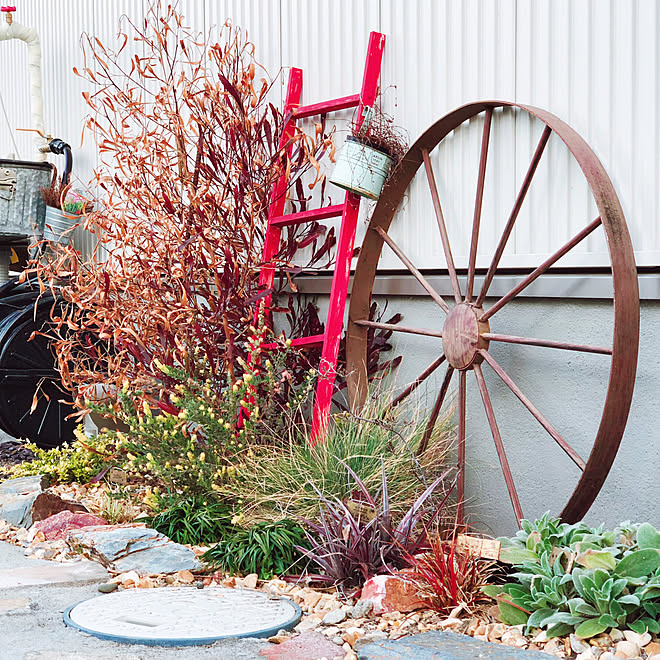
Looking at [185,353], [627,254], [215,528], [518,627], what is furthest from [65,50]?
[518,627]

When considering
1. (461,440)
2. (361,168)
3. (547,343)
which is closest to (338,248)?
(361,168)

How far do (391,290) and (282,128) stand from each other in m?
1.17

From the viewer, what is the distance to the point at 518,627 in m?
2.62

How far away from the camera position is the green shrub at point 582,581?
2400 millimetres

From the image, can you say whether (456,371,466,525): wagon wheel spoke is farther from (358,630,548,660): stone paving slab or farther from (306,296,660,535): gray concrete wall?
(358,630,548,660): stone paving slab

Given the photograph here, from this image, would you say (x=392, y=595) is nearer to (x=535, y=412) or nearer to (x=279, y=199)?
(x=535, y=412)

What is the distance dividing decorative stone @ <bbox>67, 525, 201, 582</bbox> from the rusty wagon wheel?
1.17 metres

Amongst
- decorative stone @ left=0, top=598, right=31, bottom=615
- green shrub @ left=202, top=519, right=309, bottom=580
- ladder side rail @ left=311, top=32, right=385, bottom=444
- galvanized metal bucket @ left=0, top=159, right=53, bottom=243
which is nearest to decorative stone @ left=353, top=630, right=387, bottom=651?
green shrub @ left=202, top=519, right=309, bottom=580

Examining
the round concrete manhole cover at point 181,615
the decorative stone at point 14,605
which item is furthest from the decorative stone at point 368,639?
the decorative stone at point 14,605

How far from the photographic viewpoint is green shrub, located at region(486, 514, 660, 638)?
7.88ft

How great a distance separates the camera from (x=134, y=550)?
3525mm

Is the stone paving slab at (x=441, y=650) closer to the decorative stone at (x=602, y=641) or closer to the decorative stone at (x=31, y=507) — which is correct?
the decorative stone at (x=602, y=641)

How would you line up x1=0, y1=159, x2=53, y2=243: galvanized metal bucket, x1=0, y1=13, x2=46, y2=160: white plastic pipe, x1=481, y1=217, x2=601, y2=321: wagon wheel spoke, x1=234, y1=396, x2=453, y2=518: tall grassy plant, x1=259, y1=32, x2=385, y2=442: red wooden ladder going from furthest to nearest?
x1=0, y1=13, x2=46, y2=160: white plastic pipe < x1=0, y1=159, x2=53, y2=243: galvanized metal bucket < x1=259, y1=32, x2=385, y2=442: red wooden ladder < x1=234, y1=396, x2=453, y2=518: tall grassy plant < x1=481, y1=217, x2=601, y2=321: wagon wheel spoke

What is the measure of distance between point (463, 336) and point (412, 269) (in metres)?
0.58
